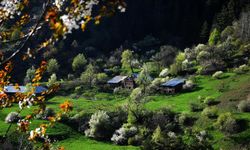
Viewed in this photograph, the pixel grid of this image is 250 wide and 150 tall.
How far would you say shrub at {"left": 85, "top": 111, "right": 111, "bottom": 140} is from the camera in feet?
198

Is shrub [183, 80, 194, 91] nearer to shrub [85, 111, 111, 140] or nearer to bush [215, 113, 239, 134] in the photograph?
shrub [85, 111, 111, 140]

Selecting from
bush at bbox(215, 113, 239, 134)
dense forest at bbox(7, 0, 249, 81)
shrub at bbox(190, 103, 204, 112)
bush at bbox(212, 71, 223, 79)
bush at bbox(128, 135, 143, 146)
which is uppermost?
dense forest at bbox(7, 0, 249, 81)

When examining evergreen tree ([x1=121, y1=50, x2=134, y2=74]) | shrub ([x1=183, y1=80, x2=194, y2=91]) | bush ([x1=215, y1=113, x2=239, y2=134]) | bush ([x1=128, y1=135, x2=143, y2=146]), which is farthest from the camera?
evergreen tree ([x1=121, y1=50, x2=134, y2=74])

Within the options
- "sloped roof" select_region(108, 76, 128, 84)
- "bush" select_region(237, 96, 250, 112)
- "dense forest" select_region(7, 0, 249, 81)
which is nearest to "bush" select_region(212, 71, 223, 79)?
"sloped roof" select_region(108, 76, 128, 84)

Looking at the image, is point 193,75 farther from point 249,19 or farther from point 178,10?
point 178,10

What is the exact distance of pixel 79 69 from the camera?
110 metres

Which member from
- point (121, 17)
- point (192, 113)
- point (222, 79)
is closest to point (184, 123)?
point (192, 113)

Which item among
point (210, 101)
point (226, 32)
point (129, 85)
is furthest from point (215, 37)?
point (210, 101)

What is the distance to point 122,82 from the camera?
308 feet

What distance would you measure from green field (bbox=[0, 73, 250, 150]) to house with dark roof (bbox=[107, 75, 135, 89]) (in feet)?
23.4

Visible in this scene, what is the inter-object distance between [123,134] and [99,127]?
15.6 feet

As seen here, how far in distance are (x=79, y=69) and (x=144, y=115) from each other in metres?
50.2

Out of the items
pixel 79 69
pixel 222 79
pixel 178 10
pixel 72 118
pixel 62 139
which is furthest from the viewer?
pixel 178 10

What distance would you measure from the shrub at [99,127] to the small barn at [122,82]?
2971 centimetres
